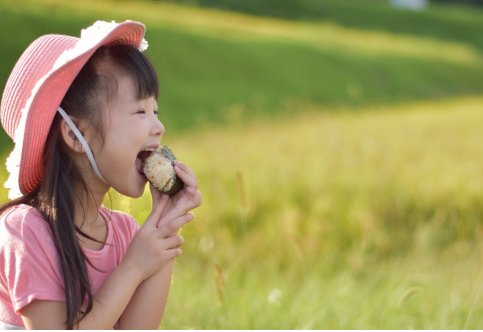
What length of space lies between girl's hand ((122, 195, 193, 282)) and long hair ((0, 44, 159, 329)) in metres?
0.11

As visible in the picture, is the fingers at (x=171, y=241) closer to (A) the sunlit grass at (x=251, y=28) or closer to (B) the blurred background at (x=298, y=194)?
(B) the blurred background at (x=298, y=194)

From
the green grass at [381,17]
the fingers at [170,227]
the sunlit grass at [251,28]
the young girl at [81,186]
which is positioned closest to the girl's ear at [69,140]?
the young girl at [81,186]

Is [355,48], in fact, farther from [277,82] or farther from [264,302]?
[264,302]

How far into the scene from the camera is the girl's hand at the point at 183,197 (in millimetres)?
1854

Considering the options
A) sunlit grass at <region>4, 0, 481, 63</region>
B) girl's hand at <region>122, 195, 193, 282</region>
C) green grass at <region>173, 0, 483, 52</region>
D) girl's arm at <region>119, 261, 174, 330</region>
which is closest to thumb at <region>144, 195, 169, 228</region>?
girl's hand at <region>122, 195, 193, 282</region>

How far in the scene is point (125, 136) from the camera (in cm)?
182

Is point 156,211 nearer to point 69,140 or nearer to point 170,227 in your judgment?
point 170,227

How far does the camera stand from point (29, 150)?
1833 mm

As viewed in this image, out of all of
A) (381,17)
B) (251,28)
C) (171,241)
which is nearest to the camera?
(171,241)

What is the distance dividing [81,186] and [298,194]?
356 cm

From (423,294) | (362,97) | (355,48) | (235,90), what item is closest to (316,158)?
(423,294)

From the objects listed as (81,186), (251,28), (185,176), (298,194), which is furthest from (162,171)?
(251,28)

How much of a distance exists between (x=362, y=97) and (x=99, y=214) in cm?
1388

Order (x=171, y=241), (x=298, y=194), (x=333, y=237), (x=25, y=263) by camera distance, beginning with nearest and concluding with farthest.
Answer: (x=25, y=263)
(x=171, y=241)
(x=333, y=237)
(x=298, y=194)
